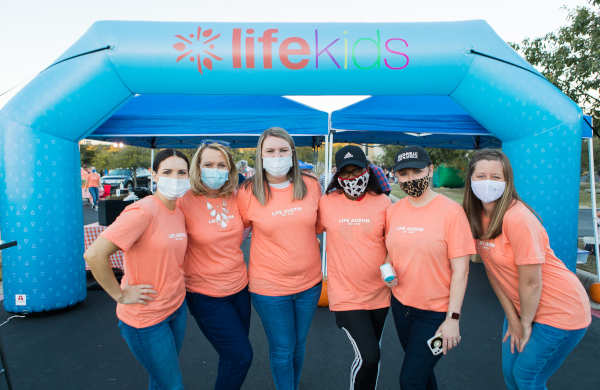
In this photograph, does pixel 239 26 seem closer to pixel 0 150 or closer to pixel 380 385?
pixel 0 150

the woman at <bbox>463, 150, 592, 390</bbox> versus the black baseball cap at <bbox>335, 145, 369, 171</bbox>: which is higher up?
the black baseball cap at <bbox>335, 145, 369, 171</bbox>

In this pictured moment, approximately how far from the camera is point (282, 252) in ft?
7.34

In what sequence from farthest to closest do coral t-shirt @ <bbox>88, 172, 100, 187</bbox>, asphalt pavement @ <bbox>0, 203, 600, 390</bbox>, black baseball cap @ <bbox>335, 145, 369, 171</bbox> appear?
coral t-shirt @ <bbox>88, 172, 100, 187</bbox> < asphalt pavement @ <bbox>0, 203, 600, 390</bbox> < black baseball cap @ <bbox>335, 145, 369, 171</bbox>

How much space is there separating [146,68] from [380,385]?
4207mm

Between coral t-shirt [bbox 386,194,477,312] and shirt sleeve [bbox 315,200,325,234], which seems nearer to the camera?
coral t-shirt [bbox 386,194,477,312]

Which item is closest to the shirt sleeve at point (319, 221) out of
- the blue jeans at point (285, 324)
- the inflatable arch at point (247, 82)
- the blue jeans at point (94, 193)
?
the blue jeans at point (285, 324)

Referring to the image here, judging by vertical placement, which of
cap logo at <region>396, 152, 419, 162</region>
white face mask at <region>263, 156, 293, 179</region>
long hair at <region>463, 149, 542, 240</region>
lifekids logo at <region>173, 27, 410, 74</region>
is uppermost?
lifekids logo at <region>173, 27, 410, 74</region>

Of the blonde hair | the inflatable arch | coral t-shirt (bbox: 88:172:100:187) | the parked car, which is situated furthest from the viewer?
the parked car

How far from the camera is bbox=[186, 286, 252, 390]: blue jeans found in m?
2.17

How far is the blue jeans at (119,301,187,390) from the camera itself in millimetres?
1875

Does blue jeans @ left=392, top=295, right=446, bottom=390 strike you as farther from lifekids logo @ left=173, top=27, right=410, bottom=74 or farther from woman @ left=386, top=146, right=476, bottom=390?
lifekids logo @ left=173, top=27, right=410, bottom=74

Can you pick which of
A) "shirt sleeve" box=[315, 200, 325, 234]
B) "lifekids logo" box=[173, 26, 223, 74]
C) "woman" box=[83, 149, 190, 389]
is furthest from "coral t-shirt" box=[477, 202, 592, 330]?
"lifekids logo" box=[173, 26, 223, 74]

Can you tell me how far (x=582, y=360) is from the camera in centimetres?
323

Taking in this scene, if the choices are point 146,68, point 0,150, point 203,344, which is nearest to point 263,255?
point 203,344
